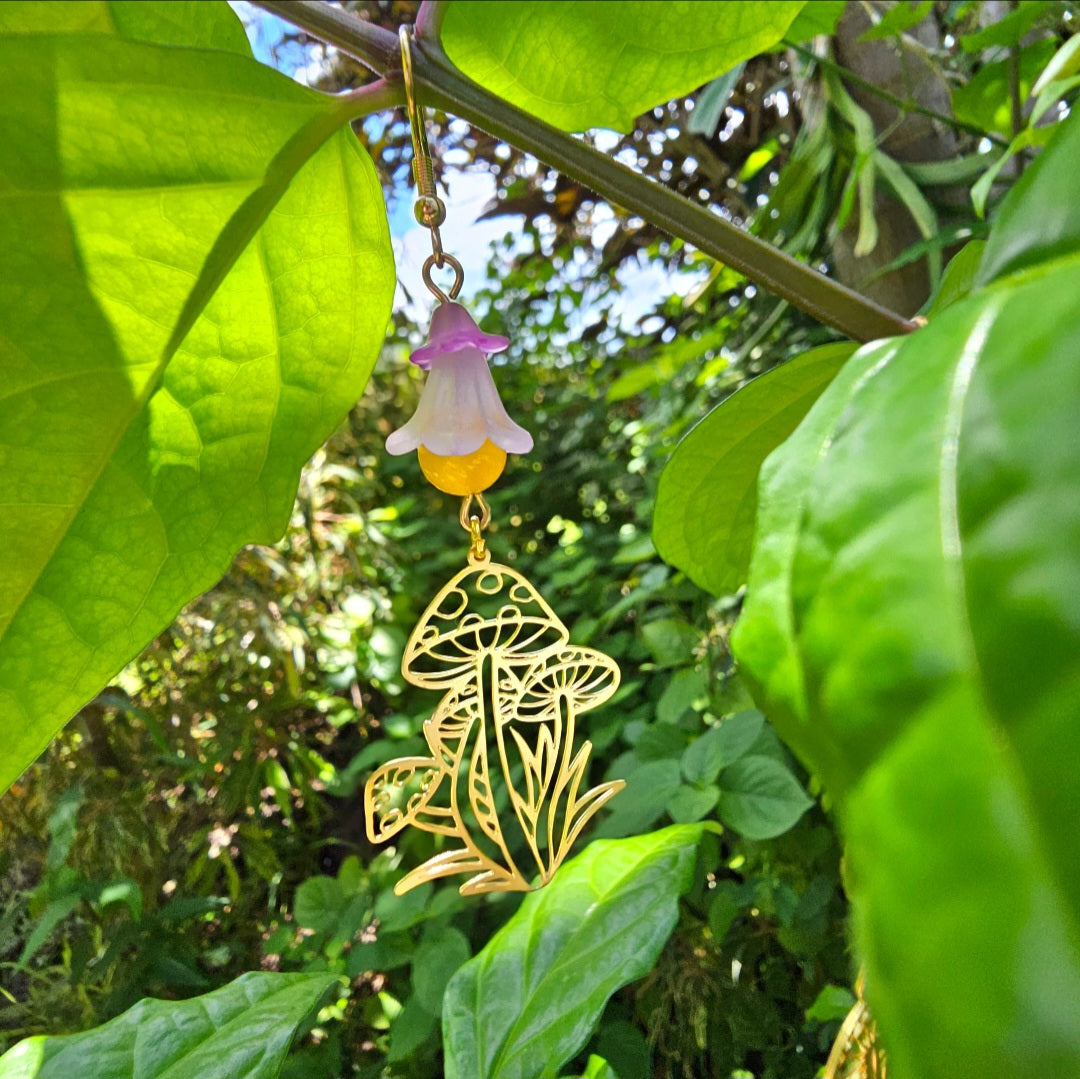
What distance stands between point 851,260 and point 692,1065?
111cm

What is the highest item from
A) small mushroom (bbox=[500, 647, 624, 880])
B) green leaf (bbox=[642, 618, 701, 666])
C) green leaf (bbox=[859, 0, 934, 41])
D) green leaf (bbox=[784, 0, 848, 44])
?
green leaf (bbox=[859, 0, 934, 41])

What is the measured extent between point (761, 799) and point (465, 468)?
1.82 ft

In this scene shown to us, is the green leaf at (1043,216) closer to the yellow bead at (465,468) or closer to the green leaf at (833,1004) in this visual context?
the yellow bead at (465,468)

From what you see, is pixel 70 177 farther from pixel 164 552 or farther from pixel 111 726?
pixel 111 726

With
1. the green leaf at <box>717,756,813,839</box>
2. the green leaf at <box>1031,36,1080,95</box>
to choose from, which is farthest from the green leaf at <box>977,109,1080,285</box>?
the green leaf at <box>717,756,813,839</box>

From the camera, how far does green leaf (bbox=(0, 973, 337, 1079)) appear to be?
0.48 meters

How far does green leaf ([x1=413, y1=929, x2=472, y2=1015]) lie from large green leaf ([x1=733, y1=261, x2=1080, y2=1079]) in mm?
945

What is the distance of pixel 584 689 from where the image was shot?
2.04 ft

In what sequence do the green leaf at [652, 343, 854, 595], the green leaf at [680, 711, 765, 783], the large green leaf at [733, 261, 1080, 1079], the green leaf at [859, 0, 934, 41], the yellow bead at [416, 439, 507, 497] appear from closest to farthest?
the large green leaf at [733, 261, 1080, 1079] < the green leaf at [652, 343, 854, 595] < the yellow bead at [416, 439, 507, 497] < the green leaf at [859, 0, 934, 41] < the green leaf at [680, 711, 765, 783]

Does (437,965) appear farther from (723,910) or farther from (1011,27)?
(1011,27)

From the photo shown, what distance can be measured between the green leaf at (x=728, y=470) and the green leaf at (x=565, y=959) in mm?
246

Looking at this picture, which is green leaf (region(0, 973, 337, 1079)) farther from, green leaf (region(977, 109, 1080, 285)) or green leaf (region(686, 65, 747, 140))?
green leaf (region(686, 65, 747, 140))

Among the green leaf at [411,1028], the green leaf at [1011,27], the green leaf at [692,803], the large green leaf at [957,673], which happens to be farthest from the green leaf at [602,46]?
the green leaf at [411,1028]

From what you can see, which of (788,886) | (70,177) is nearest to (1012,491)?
(70,177)
